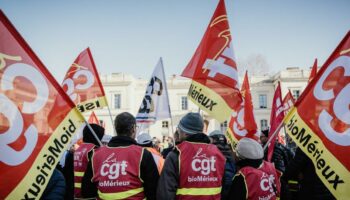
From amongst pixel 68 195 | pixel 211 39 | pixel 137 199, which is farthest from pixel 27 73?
pixel 211 39

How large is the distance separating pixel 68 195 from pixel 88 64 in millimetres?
2747

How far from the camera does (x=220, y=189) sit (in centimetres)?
287

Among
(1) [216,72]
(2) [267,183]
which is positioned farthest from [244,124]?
(2) [267,183]

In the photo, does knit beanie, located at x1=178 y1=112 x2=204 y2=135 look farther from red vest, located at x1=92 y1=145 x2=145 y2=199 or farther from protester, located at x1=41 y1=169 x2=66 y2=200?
protester, located at x1=41 y1=169 x2=66 y2=200

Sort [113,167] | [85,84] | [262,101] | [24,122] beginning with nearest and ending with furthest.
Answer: [24,122], [113,167], [85,84], [262,101]

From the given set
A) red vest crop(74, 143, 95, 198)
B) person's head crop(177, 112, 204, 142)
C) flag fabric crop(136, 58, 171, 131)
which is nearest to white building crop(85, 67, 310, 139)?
flag fabric crop(136, 58, 171, 131)

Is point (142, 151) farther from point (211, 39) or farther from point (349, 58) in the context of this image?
point (211, 39)

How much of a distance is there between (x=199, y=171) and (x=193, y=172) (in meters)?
0.06

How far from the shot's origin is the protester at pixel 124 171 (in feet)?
8.86

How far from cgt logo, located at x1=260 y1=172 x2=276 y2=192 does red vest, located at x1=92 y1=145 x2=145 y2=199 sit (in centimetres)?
120

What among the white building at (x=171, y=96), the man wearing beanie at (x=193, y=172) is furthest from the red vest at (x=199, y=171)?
the white building at (x=171, y=96)

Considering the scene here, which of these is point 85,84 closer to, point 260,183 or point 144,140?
point 144,140

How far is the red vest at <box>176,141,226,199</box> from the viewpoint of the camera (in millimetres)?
2742

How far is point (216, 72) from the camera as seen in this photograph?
4605mm
